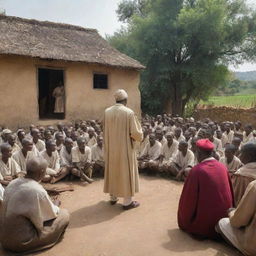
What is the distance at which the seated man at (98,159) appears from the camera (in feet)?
24.3

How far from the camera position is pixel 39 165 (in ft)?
11.7

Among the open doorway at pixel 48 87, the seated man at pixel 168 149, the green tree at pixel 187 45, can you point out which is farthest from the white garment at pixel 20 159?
the green tree at pixel 187 45

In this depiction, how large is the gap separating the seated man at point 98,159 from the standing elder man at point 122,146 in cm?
220

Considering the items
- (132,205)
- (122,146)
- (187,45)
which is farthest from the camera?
(187,45)

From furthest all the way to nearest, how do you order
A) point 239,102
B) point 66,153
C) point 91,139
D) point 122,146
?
point 239,102 < point 91,139 < point 66,153 < point 122,146

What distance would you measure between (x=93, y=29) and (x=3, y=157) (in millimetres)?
11602

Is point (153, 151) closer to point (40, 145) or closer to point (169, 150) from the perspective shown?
point (169, 150)

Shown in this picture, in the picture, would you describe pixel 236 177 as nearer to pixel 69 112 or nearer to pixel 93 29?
pixel 69 112

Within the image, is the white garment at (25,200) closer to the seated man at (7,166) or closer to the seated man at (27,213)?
the seated man at (27,213)

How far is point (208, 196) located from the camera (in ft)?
12.8

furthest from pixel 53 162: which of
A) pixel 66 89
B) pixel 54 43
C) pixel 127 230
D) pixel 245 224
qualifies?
pixel 54 43

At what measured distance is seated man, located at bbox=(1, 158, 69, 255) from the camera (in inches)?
Result: 137

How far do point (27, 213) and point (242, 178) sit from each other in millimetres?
2673

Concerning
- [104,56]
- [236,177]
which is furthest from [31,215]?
[104,56]
